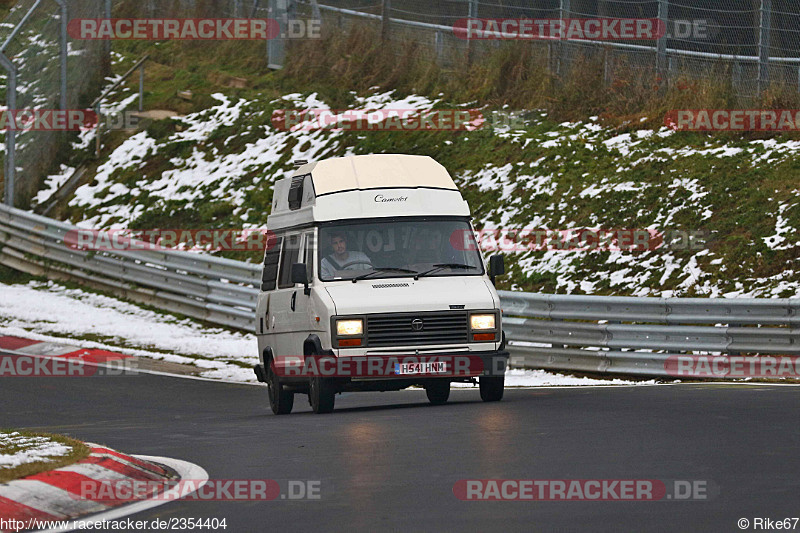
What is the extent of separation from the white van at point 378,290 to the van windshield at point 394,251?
0.01 m

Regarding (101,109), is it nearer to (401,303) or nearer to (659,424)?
(401,303)

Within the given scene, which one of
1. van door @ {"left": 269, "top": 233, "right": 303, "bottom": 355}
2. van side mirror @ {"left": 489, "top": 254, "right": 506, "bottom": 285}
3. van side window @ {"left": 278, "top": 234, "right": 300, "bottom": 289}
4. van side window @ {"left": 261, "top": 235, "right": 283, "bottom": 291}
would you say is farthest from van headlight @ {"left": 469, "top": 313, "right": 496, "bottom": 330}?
van side window @ {"left": 261, "top": 235, "right": 283, "bottom": 291}

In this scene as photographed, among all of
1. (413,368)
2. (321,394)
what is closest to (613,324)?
(413,368)

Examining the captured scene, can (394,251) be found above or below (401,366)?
above

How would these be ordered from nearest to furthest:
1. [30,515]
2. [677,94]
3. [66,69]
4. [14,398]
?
1. [30,515]
2. [14,398]
3. [677,94]
4. [66,69]

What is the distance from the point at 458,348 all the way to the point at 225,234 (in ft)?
48.8

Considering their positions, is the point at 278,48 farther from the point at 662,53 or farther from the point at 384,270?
the point at 384,270

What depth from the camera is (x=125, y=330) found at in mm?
25031

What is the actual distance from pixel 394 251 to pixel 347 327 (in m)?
1.15

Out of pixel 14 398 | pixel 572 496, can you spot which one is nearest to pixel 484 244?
pixel 14 398

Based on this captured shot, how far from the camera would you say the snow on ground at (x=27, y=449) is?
9.78 meters

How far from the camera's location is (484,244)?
25.1m

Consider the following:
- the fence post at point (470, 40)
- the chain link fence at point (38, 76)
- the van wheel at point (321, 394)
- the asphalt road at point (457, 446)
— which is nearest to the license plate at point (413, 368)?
Result: the asphalt road at point (457, 446)

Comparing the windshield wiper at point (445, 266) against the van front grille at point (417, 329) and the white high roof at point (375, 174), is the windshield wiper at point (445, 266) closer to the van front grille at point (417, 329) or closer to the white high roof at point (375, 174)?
the van front grille at point (417, 329)
